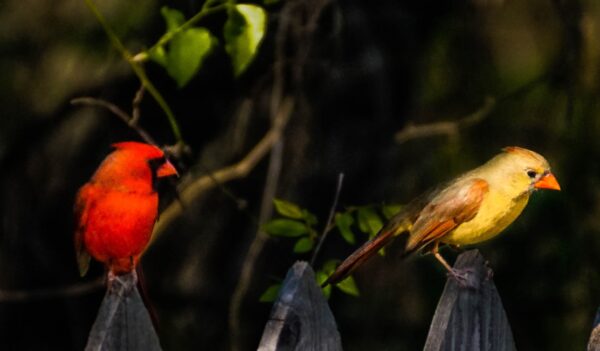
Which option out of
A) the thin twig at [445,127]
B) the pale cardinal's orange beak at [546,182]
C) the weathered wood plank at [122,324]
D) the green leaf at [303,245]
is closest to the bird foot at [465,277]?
the pale cardinal's orange beak at [546,182]

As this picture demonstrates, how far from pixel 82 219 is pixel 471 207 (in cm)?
94

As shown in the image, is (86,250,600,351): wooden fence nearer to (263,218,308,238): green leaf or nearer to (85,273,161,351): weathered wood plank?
(85,273,161,351): weathered wood plank

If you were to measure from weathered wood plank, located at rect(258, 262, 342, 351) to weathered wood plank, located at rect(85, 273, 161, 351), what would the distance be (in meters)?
0.25

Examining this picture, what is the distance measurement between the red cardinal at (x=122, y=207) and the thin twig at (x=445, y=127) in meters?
1.86

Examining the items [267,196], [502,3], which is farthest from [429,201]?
[502,3]

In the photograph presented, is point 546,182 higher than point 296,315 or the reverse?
the reverse

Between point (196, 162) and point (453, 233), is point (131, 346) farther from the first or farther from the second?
point (196, 162)

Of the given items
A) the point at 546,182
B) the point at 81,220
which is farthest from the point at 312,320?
the point at 546,182

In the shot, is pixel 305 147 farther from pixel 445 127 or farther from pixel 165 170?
pixel 165 170

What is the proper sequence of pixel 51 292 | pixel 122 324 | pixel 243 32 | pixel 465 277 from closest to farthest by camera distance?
pixel 122 324
pixel 465 277
pixel 243 32
pixel 51 292

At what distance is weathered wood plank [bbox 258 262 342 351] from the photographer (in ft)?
9.98

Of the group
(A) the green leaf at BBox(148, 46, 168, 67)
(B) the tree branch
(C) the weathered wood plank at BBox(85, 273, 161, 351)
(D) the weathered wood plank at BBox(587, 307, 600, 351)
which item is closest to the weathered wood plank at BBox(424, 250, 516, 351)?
(D) the weathered wood plank at BBox(587, 307, 600, 351)

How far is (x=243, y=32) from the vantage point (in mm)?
3873

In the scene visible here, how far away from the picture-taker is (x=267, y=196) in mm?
5016
